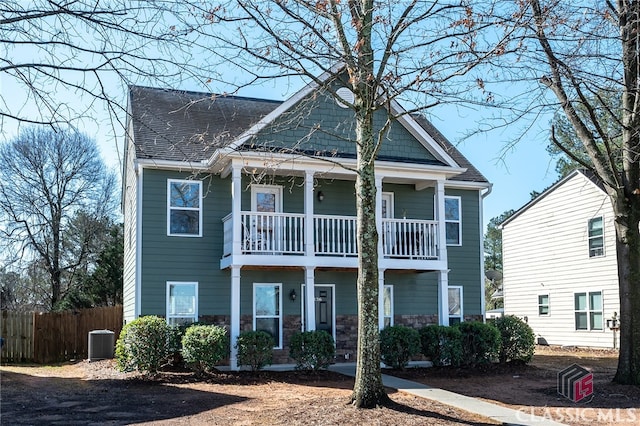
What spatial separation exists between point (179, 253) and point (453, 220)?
8007 millimetres

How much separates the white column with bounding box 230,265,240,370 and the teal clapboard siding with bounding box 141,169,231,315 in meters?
1.41

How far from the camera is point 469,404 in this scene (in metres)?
10.6

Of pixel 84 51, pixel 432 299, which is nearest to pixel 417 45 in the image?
pixel 84 51

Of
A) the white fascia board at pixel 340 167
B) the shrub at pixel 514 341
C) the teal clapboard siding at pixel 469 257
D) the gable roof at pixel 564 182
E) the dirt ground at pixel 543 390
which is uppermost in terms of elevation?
the gable roof at pixel 564 182

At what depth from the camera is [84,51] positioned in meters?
6.01

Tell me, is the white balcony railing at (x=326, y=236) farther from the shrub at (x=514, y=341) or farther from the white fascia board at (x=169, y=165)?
the shrub at (x=514, y=341)

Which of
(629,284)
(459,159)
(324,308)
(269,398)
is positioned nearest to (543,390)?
(629,284)

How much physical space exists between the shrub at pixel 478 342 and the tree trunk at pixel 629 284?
346cm

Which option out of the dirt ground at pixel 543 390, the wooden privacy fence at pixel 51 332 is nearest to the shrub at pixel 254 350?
the dirt ground at pixel 543 390

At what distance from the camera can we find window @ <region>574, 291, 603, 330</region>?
78.0ft

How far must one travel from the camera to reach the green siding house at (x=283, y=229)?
15609 millimetres

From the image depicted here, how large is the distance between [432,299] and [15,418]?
11778 millimetres

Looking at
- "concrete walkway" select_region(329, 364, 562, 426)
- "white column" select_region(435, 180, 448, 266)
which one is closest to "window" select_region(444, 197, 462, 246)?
"white column" select_region(435, 180, 448, 266)

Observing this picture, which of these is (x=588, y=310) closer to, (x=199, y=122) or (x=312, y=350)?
(x=312, y=350)
